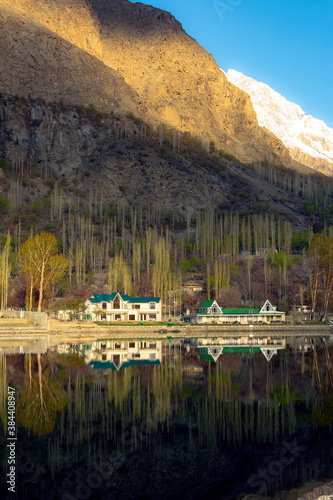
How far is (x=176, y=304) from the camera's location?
104375 millimetres

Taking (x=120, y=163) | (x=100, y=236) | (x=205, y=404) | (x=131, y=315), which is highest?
(x=120, y=163)

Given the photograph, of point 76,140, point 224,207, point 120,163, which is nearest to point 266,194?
point 224,207

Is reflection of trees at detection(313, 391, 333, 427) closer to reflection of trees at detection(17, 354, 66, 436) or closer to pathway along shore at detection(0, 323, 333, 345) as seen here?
reflection of trees at detection(17, 354, 66, 436)

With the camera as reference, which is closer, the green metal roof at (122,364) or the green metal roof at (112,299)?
the green metal roof at (122,364)

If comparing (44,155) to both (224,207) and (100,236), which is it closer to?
(100,236)

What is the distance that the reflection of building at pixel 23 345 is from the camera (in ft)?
165

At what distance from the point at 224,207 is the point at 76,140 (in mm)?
59228

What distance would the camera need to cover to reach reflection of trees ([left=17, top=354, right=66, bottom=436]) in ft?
77.5

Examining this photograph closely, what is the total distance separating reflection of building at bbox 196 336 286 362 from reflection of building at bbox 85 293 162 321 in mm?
22470

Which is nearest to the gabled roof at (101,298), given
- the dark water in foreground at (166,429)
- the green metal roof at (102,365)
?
the green metal roof at (102,365)

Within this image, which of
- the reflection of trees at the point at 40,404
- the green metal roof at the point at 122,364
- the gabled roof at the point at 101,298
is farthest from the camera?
the gabled roof at the point at 101,298

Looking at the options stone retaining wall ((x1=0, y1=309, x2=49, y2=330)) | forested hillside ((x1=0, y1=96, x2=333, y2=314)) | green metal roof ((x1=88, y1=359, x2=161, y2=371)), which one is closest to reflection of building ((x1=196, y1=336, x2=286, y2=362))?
green metal roof ((x1=88, y1=359, x2=161, y2=371))

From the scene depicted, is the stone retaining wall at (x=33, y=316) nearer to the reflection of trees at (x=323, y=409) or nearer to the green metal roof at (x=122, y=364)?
the green metal roof at (x=122, y=364)

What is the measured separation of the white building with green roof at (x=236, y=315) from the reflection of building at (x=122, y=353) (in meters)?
25.9
